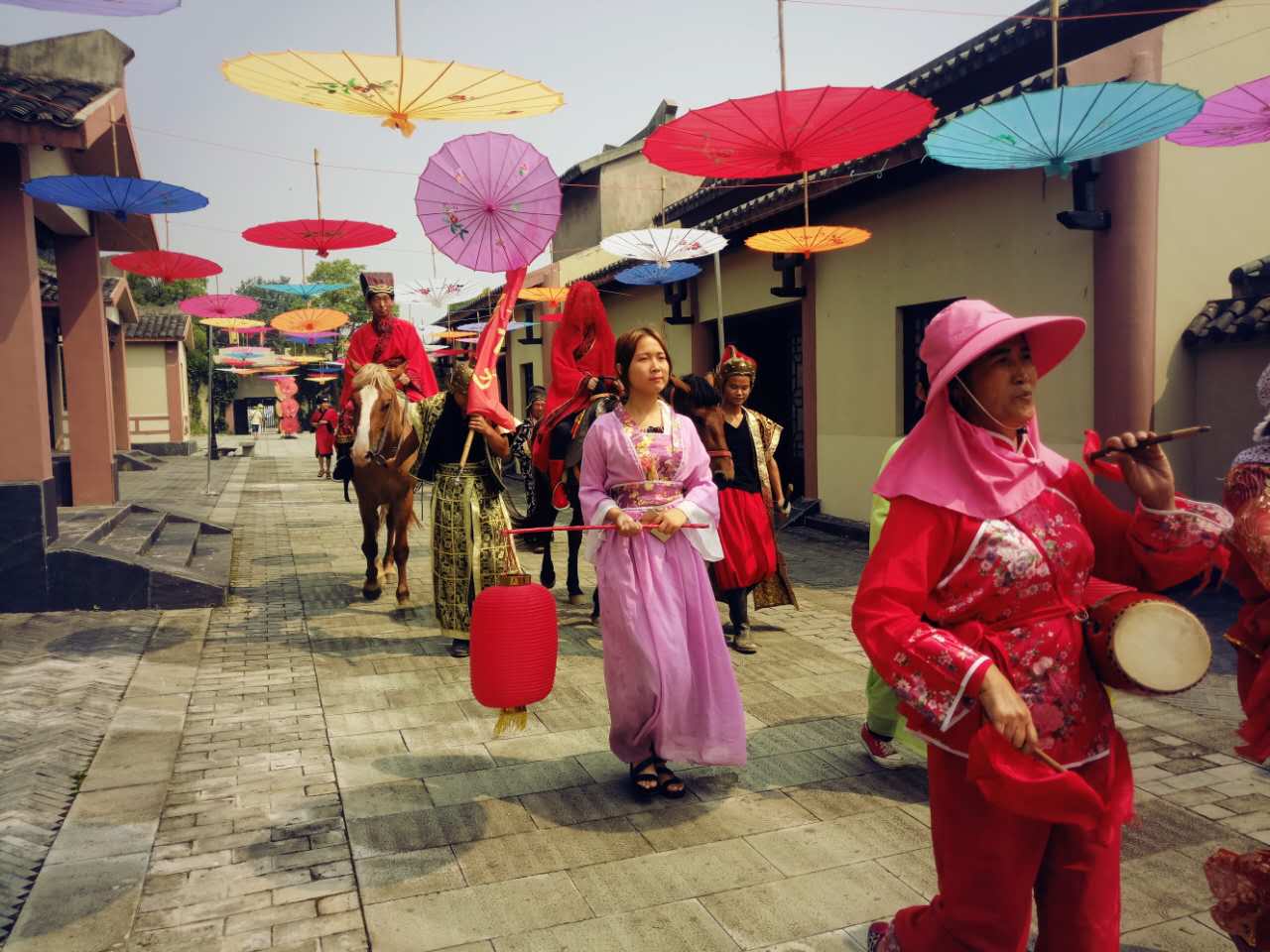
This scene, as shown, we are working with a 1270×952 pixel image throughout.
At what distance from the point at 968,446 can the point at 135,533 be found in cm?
934

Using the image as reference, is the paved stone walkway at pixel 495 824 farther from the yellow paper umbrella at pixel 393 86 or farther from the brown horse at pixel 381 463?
the yellow paper umbrella at pixel 393 86

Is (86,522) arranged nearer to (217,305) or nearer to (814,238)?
(217,305)

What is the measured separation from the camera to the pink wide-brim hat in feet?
6.95

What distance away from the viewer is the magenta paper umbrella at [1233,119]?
15.9 ft

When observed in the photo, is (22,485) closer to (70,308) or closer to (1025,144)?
(70,308)

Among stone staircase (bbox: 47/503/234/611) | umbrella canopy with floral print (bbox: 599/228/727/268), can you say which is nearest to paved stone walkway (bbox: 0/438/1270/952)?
stone staircase (bbox: 47/503/234/611)

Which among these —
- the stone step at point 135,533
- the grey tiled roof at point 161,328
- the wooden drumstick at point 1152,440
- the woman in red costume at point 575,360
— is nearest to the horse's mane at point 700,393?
the woman in red costume at point 575,360

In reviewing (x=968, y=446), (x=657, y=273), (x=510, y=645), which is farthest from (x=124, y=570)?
(x=657, y=273)

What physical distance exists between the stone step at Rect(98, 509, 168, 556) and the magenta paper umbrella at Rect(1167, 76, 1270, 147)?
27.0ft

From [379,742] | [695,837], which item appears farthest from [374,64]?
[695,837]

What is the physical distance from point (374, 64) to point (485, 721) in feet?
12.0

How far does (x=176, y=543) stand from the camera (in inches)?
382

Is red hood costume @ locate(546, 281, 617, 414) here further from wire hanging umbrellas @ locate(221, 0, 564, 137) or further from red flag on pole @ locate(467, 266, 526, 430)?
wire hanging umbrellas @ locate(221, 0, 564, 137)

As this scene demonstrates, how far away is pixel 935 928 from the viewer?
224cm
